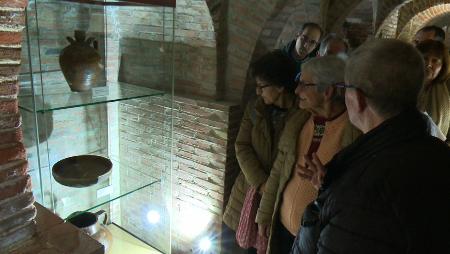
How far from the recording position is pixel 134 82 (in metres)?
3.03

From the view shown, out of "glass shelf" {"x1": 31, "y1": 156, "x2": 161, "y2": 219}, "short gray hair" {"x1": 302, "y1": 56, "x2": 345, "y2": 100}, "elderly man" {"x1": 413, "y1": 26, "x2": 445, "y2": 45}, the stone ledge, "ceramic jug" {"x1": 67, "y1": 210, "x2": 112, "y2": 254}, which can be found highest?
"elderly man" {"x1": 413, "y1": 26, "x2": 445, "y2": 45}

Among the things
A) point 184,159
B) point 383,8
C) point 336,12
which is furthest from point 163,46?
point 383,8

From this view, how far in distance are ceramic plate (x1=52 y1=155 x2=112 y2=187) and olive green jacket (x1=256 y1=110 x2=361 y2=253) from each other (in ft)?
3.50

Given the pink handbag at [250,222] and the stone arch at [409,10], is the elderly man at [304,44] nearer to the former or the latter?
the pink handbag at [250,222]

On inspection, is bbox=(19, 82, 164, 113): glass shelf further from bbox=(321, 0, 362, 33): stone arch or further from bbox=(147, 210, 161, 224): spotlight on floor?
bbox=(321, 0, 362, 33): stone arch

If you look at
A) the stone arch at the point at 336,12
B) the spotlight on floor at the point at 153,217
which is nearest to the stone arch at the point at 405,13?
the stone arch at the point at 336,12

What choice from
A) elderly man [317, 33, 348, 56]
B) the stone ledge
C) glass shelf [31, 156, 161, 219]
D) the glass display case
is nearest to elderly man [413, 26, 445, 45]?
elderly man [317, 33, 348, 56]

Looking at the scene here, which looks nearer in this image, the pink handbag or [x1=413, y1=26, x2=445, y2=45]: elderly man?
the pink handbag

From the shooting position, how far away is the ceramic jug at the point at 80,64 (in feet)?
7.47

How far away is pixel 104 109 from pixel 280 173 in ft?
7.12

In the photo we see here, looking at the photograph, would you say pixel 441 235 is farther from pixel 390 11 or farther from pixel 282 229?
pixel 390 11

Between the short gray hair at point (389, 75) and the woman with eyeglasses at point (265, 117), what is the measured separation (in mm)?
1071

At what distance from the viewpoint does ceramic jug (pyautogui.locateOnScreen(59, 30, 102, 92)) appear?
7.47 feet

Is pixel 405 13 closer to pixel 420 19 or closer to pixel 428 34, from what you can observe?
pixel 420 19
